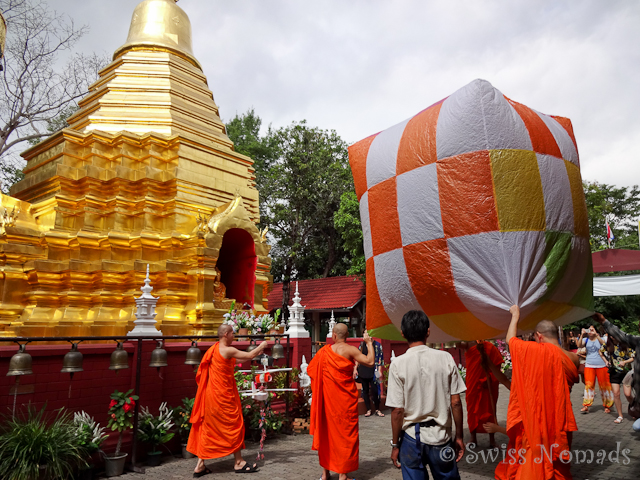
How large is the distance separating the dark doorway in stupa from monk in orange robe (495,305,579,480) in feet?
27.8

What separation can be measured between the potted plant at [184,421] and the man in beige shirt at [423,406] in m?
4.27

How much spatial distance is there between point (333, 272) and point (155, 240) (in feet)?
54.8

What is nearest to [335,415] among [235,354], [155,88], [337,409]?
[337,409]

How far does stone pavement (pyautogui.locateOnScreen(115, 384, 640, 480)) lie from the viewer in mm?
5645

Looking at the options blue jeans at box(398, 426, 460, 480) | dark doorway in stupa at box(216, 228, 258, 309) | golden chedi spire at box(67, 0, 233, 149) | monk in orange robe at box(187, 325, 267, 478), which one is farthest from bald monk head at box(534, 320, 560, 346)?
golden chedi spire at box(67, 0, 233, 149)

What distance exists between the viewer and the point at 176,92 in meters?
12.4

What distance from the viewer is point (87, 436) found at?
555 centimetres

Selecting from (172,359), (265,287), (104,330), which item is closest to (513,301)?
(172,359)

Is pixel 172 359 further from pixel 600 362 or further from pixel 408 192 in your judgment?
pixel 600 362

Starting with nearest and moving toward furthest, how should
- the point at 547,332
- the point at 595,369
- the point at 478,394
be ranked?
the point at 547,332 < the point at 478,394 < the point at 595,369

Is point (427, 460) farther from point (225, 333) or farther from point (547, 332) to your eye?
point (225, 333)

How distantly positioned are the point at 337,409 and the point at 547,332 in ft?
8.02

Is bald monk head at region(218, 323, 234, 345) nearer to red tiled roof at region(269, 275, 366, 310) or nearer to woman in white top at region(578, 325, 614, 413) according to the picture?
woman in white top at region(578, 325, 614, 413)

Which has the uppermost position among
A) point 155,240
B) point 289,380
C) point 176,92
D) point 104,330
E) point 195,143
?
point 176,92
